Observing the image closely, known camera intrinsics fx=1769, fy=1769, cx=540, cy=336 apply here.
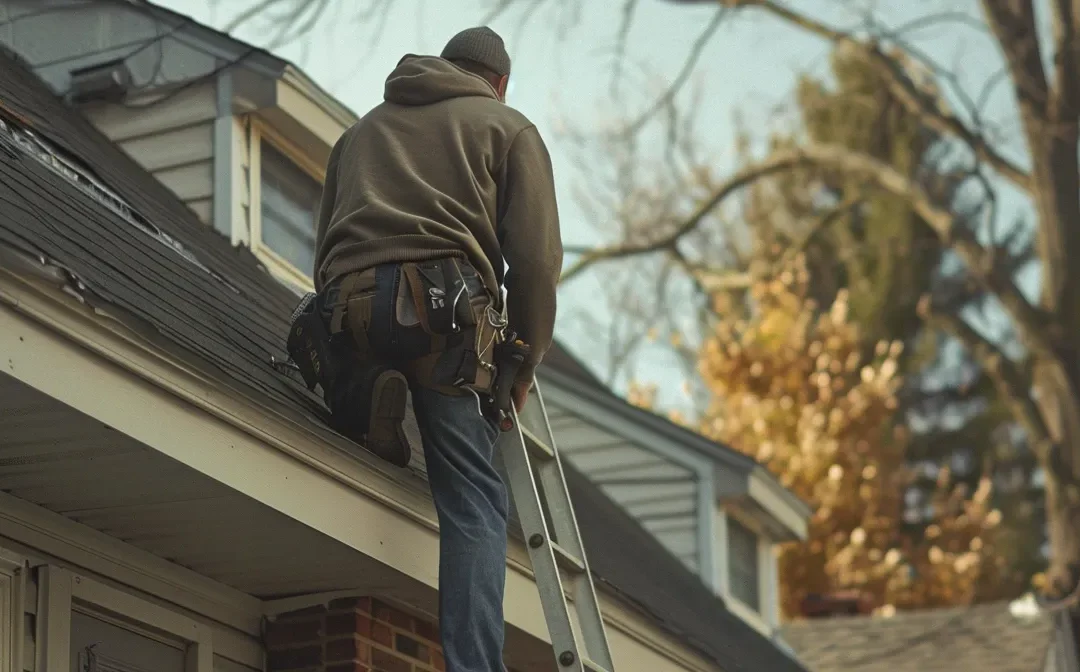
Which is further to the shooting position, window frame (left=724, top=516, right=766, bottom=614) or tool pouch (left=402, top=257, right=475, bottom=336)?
window frame (left=724, top=516, right=766, bottom=614)

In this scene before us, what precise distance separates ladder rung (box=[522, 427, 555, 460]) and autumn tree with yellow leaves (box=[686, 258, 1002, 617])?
707 inches

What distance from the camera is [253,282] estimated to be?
757 centimetres

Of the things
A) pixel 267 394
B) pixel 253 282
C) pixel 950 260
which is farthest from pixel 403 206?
pixel 950 260

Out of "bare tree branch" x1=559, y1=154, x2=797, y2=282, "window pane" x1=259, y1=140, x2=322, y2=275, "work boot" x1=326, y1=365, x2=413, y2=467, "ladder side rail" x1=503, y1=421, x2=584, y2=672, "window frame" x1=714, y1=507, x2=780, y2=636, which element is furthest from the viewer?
"bare tree branch" x1=559, y1=154, x2=797, y2=282

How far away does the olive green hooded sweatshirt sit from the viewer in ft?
16.5

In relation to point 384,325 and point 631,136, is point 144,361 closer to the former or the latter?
point 384,325

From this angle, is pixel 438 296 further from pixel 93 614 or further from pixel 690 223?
pixel 690 223

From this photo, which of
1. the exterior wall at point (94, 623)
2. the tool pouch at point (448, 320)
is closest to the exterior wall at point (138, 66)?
the exterior wall at point (94, 623)

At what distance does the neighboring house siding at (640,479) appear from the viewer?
13.4m

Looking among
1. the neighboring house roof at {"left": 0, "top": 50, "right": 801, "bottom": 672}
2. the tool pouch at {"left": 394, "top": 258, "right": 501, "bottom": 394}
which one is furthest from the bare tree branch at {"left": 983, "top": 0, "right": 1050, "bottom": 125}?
the tool pouch at {"left": 394, "top": 258, "right": 501, "bottom": 394}

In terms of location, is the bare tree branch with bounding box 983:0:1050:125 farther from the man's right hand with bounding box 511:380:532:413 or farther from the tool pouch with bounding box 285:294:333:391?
the tool pouch with bounding box 285:294:333:391

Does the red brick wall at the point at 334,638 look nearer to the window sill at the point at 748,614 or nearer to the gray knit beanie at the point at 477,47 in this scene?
the gray knit beanie at the point at 477,47

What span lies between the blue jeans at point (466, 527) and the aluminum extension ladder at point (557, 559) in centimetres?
23

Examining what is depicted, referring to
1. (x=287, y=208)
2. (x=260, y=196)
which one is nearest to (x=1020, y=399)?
(x=287, y=208)
